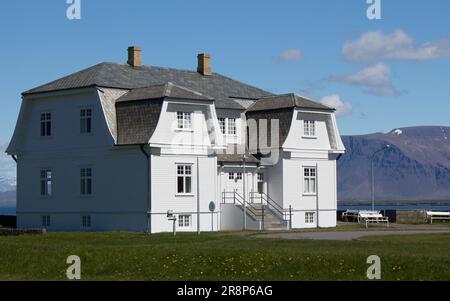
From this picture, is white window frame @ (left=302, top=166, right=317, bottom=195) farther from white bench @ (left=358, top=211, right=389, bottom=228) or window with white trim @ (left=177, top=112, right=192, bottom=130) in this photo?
window with white trim @ (left=177, top=112, right=192, bottom=130)

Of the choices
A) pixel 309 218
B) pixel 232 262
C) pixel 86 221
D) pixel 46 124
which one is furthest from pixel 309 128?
pixel 232 262

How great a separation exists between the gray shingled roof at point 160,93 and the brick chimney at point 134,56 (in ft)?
19.4

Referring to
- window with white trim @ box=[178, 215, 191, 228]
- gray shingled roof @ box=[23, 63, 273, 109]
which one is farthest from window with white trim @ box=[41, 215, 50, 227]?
window with white trim @ box=[178, 215, 191, 228]

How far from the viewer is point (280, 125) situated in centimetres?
5744

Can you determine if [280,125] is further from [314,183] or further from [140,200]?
[140,200]

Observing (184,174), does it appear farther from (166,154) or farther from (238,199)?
(238,199)

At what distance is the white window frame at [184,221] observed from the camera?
52656mm

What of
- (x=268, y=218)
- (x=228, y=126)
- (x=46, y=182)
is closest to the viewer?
(x=268, y=218)

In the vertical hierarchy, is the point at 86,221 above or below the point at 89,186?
below

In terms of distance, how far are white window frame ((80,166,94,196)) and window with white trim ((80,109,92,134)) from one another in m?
1.99

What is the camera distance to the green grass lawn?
25.9m

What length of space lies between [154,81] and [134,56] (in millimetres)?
2307

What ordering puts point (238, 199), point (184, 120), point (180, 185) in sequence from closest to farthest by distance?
1. point (180, 185)
2. point (184, 120)
3. point (238, 199)

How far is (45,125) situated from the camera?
5706cm
